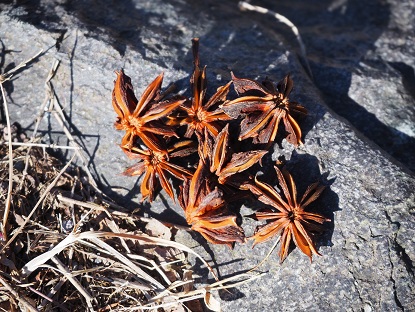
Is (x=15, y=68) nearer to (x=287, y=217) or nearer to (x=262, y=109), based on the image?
(x=262, y=109)

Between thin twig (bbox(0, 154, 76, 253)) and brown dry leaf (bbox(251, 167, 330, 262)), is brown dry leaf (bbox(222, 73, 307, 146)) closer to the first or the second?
brown dry leaf (bbox(251, 167, 330, 262))

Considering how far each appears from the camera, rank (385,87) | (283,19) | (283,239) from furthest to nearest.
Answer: (283,19)
(385,87)
(283,239)

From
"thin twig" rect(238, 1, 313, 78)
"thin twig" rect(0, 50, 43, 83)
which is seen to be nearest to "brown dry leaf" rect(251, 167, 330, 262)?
"thin twig" rect(238, 1, 313, 78)

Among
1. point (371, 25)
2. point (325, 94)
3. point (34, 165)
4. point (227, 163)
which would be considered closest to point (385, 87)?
point (325, 94)

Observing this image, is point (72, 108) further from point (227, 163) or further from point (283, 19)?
point (283, 19)

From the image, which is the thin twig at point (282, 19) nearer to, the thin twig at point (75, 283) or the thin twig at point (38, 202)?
the thin twig at point (38, 202)

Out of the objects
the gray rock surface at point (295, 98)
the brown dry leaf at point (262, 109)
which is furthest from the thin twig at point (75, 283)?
the brown dry leaf at point (262, 109)
